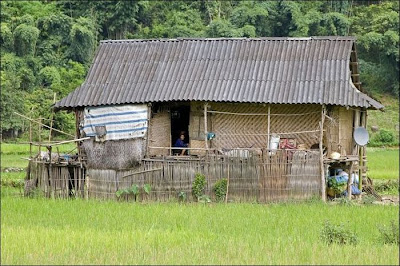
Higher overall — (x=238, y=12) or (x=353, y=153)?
(x=238, y=12)

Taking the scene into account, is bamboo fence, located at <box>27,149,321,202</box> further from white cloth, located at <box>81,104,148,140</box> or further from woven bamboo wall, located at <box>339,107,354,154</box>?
woven bamboo wall, located at <box>339,107,354,154</box>

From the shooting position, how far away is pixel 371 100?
16.2m

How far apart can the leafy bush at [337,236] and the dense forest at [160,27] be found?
26.6 m

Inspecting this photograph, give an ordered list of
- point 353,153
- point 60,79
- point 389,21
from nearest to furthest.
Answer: point 353,153
point 60,79
point 389,21

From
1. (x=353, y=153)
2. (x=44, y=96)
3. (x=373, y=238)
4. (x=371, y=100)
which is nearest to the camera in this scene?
(x=373, y=238)

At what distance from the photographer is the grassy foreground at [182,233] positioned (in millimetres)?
9336

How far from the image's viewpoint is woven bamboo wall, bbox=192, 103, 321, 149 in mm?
16922

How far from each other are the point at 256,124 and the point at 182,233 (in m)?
6.02

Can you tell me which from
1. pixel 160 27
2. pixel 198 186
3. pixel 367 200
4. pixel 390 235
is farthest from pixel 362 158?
pixel 160 27

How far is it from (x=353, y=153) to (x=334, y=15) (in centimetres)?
2681

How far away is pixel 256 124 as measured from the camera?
17.2 metres

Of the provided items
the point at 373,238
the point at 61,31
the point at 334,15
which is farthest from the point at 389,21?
the point at 373,238

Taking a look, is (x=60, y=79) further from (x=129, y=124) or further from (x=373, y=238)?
(x=373, y=238)

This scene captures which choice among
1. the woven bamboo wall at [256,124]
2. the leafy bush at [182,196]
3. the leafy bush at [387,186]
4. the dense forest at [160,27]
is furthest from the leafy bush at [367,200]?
the dense forest at [160,27]
